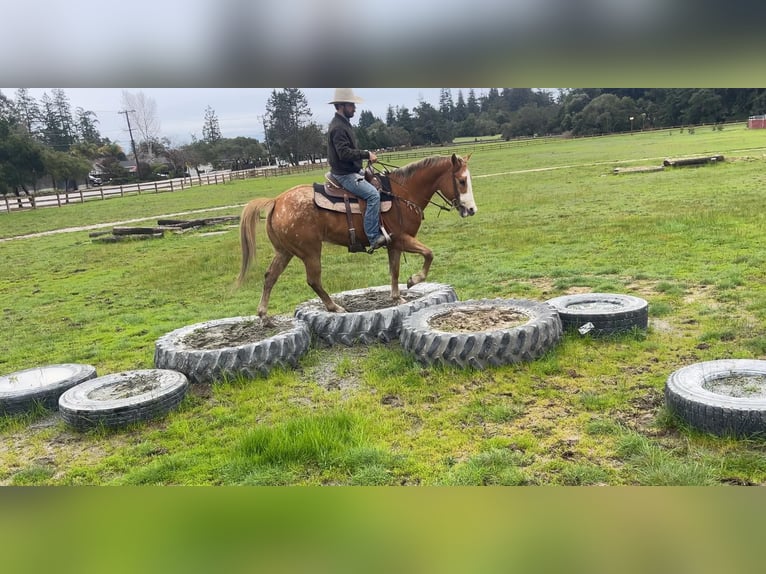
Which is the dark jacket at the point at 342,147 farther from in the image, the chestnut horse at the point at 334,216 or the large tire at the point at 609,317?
the large tire at the point at 609,317

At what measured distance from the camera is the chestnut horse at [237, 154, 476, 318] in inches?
221

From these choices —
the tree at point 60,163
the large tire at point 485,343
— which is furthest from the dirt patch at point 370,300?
the tree at point 60,163

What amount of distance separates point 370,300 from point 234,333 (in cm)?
166

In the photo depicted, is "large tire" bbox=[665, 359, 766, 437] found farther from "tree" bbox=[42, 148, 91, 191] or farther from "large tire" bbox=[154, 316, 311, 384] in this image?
"tree" bbox=[42, 148, 91, 191]

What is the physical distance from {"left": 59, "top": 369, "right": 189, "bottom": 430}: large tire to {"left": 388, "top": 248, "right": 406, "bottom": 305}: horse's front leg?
2476 millimetres

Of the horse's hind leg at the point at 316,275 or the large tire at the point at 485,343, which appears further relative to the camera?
the horse's hind leg at the point at 316,275

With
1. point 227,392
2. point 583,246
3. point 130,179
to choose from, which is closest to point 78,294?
point 130,179

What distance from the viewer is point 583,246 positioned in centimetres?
999

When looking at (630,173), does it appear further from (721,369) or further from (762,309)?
(721,369)

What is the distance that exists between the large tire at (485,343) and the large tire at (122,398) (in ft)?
6.69

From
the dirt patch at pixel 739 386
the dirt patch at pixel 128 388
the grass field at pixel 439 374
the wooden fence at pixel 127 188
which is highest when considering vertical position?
the wooden fence at pixel 127 188

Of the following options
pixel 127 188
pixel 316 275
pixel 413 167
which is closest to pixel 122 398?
pixel 316 275

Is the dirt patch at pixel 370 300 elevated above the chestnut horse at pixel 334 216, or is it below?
below

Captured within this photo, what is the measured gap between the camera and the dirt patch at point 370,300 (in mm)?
6406
